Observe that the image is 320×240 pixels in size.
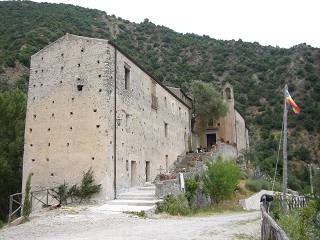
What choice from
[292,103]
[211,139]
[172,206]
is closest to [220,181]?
[172,206]

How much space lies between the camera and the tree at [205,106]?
44.8 m

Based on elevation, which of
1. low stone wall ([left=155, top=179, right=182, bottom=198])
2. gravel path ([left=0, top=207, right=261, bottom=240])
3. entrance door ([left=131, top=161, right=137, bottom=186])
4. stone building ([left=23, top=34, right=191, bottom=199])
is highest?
stone building ([left=23, top=34, right=191, bottom=199])

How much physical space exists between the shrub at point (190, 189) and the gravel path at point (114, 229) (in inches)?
207

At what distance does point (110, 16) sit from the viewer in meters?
84.3

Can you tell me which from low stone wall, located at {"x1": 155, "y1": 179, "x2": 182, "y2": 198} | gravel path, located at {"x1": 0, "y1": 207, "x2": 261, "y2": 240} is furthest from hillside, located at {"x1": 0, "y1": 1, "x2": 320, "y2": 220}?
gravel path, located at {"x1": 0, "y1": 207, "x2": 261, "y2": 240}

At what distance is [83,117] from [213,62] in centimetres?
6137

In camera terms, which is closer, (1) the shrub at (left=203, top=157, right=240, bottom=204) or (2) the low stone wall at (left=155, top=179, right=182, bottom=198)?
(2) the low stone wall at (left=155, top=179, right=182, bottom=198)

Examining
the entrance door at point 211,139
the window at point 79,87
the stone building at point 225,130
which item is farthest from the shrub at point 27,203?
the entrance door at point 211,139

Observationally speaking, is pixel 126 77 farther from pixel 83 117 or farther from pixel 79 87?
pixel 83 117

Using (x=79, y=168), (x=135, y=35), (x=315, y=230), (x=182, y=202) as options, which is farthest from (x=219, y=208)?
(x=135, y=35)

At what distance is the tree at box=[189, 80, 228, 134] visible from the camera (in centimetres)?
4481

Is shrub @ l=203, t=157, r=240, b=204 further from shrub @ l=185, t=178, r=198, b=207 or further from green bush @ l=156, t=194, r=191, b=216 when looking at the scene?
green bush @ l=156, t=194, r=191, b=216

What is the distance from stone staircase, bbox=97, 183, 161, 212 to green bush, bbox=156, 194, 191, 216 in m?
0.42

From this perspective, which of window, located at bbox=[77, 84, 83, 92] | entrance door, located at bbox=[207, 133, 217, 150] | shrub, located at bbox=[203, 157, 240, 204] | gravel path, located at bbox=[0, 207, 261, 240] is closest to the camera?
gravel path, located at bbox=[0, 207, 261, 240]
